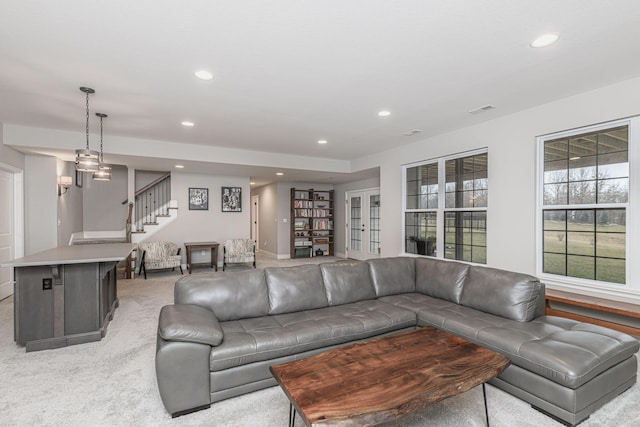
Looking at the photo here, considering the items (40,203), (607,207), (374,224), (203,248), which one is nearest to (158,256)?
(203,248)

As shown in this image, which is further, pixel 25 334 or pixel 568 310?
pixel 568 310

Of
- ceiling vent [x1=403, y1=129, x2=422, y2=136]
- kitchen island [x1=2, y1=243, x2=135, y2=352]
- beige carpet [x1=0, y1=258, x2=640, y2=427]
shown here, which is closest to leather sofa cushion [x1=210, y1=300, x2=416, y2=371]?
beige carpet [x1=0, y1=258, x2=640, y2=427]

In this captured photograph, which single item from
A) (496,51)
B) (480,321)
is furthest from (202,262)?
(496,51)

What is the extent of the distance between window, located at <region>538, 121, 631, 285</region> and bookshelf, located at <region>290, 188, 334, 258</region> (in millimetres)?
6526

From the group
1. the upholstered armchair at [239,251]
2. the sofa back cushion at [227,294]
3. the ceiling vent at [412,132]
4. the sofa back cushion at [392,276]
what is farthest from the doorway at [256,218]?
the sofa back cushion at [227,294]

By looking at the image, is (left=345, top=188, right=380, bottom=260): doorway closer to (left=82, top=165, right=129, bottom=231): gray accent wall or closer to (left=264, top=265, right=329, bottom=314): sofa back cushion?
(left=264, top=265, right=329, bottom=314): sofa back cushion

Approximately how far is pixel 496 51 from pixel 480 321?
2.23 m

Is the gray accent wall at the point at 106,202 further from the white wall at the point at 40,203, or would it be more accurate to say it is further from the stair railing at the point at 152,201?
the white wall at the point at 40,203

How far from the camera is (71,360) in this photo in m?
2.92

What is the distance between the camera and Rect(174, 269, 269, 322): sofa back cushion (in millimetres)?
2771

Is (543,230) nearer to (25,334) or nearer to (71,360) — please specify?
(71,360)

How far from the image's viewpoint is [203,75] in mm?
2992

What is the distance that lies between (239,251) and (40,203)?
3.81 metres

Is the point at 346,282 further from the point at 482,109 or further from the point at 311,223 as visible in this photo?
the point at 311,223
